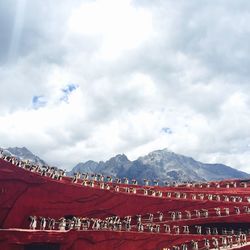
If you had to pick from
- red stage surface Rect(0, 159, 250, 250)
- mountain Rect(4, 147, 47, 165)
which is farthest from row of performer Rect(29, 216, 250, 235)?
mountain Rect(4, 147, 47, 165)

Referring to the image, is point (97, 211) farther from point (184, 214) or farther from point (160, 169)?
point (160, 169)

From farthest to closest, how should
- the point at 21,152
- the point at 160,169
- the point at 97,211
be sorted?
the point at 21,152 → the point at 160,169 → the point at 97,211

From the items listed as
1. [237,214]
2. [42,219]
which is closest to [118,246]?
[42,219]

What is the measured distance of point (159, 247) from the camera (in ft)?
95.7

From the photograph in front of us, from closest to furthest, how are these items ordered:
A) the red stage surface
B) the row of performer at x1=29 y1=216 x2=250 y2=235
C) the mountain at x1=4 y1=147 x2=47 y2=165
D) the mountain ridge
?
the red stage surface, the row of performer at x1=29 y1=216 x2=250 y2=235, the mountain ridge, the mountain at x1=4 y1=147 x2=47 y2=165

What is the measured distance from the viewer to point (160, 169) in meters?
168

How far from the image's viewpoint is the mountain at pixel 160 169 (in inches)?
6102

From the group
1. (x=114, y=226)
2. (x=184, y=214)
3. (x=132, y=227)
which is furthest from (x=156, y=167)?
(x=114, y=226)

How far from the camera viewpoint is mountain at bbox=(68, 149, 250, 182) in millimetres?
155000

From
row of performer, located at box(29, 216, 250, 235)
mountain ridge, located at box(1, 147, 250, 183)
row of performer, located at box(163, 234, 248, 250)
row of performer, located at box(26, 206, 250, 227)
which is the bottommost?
row of performer, located at box(163, 234, 248, 250)

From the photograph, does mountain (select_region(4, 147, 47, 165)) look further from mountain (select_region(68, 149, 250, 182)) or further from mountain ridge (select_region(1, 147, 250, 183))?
mountain (select_region(68, 149, 250, 182))

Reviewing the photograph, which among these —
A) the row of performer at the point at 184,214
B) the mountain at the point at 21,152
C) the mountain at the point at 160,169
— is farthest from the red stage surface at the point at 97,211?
the mountain at the point at 21,152

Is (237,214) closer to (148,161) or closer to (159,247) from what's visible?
(159,247)

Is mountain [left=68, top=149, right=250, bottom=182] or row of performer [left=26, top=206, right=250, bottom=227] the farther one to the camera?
mountain [left=68, top=149, right=250, bottom=182]
